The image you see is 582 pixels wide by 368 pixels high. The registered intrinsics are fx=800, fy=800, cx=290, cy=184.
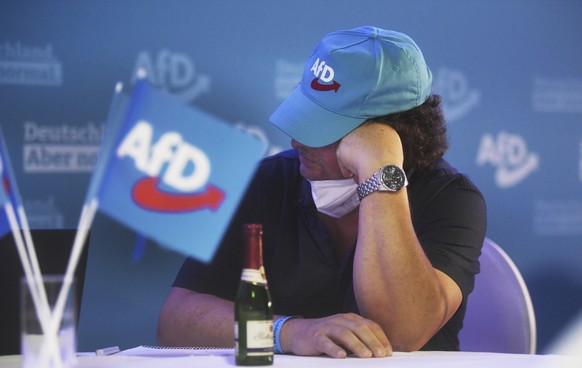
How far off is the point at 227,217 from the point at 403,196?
484 millimetres

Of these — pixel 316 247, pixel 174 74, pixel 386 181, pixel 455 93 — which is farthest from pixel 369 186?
pixel 455 93

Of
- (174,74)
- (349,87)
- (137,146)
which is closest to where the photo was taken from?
(349,87)

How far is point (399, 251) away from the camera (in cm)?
145

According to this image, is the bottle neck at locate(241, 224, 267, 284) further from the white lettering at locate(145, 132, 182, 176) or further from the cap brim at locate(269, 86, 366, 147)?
the white lettering at locate(145, 132, 182, 176)

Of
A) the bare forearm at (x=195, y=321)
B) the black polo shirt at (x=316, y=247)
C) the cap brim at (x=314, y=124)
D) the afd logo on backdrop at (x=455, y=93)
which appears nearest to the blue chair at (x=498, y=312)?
the black polo shirt at (x=316, y=247)

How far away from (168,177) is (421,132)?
591 mm

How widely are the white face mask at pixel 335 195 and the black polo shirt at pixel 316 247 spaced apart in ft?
0.19

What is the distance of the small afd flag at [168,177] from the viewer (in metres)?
1.82

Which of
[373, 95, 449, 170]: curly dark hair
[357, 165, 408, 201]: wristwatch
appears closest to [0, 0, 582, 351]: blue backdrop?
[373, 95, 449, 170]: curly dark hair

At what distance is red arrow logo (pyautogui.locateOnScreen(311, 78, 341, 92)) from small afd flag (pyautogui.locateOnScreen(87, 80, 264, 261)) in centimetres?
34

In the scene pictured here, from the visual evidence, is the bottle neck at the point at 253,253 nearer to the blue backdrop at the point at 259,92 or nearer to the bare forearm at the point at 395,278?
the bare forearm at the point at 395,278

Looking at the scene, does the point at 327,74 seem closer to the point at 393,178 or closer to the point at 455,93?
the point at 393,178

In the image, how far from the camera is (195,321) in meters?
1.55

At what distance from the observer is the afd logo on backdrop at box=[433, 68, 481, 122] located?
3407 mm
